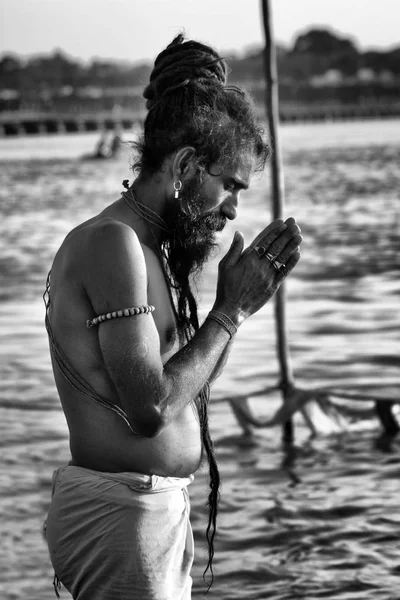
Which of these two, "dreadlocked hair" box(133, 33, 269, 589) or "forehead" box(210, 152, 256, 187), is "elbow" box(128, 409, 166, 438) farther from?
"forehead" box(210, 152, 256, 187)

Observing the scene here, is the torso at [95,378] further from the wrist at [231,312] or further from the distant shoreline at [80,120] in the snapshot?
the distant shoreline at [80,120]

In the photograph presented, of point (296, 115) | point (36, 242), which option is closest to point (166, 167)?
point (36, 242)

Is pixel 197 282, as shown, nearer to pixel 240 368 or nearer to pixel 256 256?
pixel 256 256

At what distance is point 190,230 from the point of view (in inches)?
93.2

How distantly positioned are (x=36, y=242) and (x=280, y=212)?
13.3m

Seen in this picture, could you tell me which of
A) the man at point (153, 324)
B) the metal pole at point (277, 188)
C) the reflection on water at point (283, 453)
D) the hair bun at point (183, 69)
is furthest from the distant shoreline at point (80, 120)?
the man at point (153, 324)

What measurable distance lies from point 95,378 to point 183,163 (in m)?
0.44

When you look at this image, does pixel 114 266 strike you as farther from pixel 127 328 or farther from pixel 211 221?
pixel 211 221

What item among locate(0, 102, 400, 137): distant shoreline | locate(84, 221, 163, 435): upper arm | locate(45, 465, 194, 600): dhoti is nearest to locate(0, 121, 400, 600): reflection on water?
locate(45, 465, 194, 600): dhoti

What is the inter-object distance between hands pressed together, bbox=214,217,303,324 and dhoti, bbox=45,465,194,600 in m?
0.36

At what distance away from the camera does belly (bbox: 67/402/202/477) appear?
7.54 feet

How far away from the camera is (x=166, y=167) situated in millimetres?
2334

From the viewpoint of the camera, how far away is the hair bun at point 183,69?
2.34 m

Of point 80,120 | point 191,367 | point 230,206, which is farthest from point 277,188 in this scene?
point 80,120
